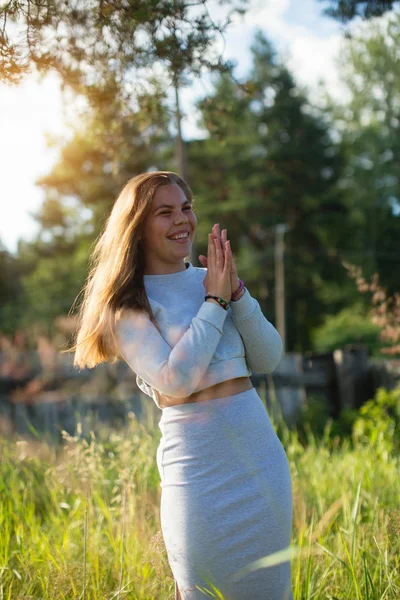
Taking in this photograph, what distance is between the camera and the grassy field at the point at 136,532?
2.48 meters

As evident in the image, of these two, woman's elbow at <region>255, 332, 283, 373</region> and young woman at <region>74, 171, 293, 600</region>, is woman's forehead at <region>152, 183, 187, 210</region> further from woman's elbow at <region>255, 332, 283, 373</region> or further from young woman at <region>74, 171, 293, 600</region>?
woman's elbow at <region>255, 332, 283, 373</region>

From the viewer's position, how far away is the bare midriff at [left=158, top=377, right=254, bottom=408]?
195cm

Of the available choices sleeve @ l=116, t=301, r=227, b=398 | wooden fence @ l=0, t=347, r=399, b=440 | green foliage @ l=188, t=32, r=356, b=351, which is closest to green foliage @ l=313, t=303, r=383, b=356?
green foliage @ l=188, t=32, r=356, b=351

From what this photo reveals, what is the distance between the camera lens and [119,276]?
211cm

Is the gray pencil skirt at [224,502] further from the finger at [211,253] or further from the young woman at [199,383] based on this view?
the finger at [211,253]

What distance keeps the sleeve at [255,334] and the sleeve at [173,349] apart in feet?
0.26

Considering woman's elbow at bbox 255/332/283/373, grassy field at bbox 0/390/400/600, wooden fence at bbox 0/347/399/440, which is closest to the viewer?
woman's elbow at bbox 255/332/283/373

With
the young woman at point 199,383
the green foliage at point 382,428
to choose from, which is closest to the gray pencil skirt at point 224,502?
the young woman at point 199,383

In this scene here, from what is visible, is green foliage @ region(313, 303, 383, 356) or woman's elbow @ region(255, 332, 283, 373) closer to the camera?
woman's elbow @ region(255, 332, 283, 373)

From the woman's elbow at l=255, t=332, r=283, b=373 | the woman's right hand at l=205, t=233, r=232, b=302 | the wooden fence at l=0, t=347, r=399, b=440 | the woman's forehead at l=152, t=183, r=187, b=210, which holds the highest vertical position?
the woman's forehead at l=152, t=183, r=187, b=210

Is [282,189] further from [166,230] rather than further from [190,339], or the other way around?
[190,339]

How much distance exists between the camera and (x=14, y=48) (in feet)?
8.98

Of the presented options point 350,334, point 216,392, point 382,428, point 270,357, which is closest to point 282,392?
point 382,428

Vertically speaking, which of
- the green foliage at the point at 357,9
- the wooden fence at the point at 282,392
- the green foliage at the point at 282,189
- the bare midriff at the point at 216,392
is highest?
the green foliage at the point at 282,189
